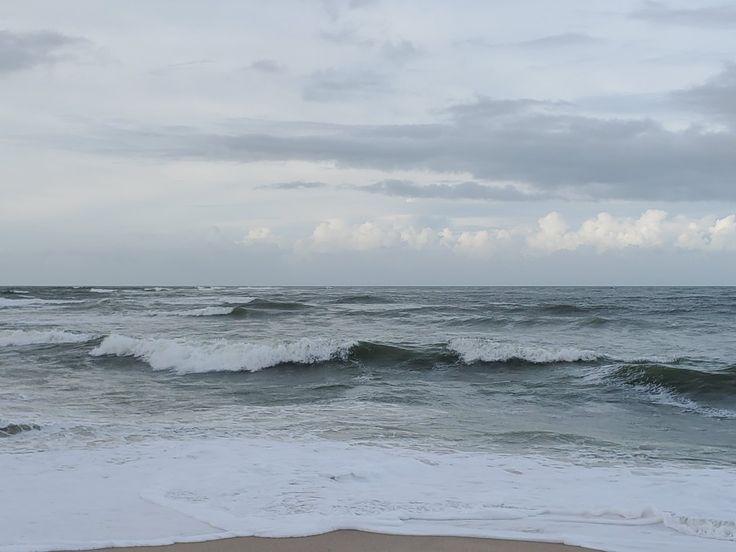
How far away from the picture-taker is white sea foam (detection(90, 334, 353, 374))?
15.7 m

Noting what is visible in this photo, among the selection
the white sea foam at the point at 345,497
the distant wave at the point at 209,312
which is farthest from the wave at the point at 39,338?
the white sea foam at the point at 345,497

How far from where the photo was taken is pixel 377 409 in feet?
32.8

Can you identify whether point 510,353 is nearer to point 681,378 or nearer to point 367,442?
point 681,378

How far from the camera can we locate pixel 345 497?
5.53m

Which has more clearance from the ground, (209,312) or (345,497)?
(209,312)

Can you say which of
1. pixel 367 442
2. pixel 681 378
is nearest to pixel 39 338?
pixel 367 442

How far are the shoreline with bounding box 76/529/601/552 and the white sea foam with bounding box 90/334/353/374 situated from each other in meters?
11.0

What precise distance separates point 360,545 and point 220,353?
12092 millimetres

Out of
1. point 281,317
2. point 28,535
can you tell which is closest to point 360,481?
point 28,535

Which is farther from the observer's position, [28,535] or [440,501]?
[440,501]

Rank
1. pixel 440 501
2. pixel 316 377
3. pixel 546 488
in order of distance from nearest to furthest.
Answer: pixel 440 501 < pixel 546 488 < pixel 316 377

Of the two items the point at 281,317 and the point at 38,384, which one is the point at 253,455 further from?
the point at 281,317

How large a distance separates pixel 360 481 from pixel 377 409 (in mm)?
4012

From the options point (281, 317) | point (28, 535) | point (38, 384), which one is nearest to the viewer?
point (28, 535)
